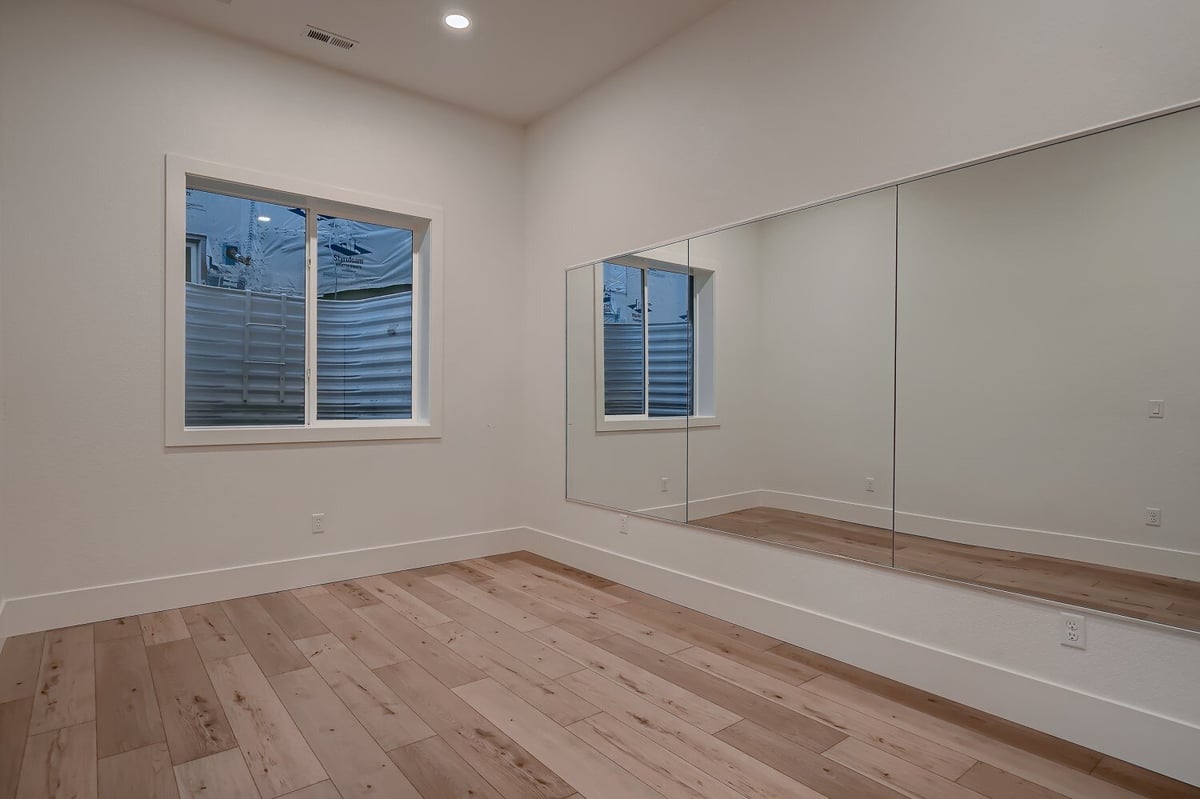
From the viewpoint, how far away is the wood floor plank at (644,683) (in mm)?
2191

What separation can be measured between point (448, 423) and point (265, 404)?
1078 mm

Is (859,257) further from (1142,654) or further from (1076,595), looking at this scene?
(1142,654)

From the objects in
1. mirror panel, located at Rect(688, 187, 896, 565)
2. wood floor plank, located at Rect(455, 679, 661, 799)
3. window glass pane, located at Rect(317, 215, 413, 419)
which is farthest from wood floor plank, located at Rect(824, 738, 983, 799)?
window glass pane, located at Rect(317, 215, 413, 419)

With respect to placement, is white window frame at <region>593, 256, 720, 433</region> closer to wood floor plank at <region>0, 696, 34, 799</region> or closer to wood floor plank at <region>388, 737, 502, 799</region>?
wood floor plank at <region>388, 737, 502, 799</region>

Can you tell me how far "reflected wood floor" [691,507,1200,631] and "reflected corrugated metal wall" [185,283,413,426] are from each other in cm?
252

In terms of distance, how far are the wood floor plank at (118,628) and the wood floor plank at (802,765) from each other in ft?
8.77

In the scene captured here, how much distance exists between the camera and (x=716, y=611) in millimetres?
3199

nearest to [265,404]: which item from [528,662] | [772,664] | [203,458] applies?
[203,458]

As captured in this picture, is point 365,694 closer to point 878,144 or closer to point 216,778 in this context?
point 216,778

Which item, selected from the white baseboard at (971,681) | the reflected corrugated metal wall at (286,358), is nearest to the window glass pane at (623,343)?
the white baseboard at (971,681)

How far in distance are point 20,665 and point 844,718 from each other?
10.4 ft

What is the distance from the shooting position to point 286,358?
150 inches

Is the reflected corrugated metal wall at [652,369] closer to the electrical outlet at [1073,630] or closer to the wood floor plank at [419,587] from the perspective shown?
the wood floor plank at [419,587]

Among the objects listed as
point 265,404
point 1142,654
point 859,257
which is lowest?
point 1142,654
